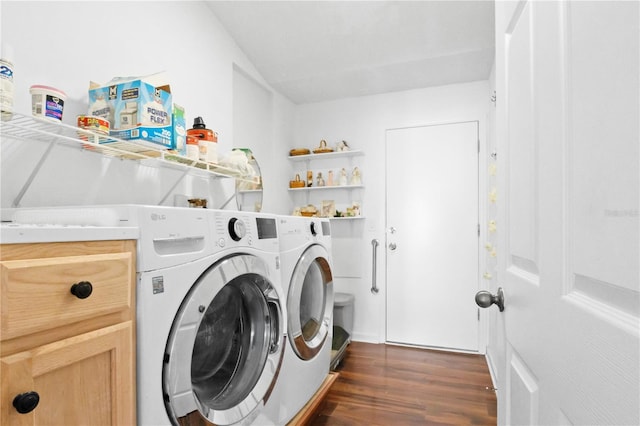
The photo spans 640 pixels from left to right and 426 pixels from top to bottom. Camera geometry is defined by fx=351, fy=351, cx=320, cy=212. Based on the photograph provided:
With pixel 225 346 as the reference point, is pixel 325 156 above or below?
above

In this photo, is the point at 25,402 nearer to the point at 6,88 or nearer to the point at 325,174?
the point at 6,88

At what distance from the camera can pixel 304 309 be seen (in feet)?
6.54

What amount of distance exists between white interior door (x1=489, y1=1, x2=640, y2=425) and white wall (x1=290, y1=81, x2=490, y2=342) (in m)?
2.58

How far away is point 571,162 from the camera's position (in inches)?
18.8

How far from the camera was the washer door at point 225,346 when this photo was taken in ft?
3.18

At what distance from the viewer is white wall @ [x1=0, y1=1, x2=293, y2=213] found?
4.25 feet

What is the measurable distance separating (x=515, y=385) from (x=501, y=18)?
2.88 feet

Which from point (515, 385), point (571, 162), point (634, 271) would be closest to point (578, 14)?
point (571, 162)

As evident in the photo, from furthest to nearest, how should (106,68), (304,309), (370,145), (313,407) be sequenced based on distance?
(370,145) < (304,309) < (313,407) < (106,68)

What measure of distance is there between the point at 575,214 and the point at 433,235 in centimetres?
284

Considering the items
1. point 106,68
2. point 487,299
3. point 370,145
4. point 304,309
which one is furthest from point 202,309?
point 370,145

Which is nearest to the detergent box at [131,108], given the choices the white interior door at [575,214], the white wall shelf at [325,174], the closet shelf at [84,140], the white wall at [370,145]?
the closet shelf at [84,140]

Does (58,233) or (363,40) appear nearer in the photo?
(58,233)

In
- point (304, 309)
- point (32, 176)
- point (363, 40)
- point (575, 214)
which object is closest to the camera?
point (575, 214)
